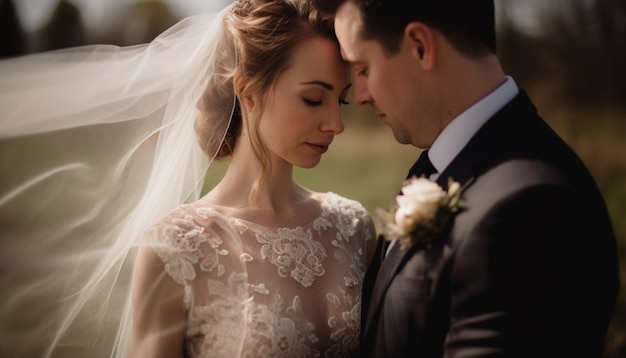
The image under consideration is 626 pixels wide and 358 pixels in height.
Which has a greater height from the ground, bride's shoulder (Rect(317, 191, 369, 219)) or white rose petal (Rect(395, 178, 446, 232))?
white rose petal (Rect(395, 178, 446, 232))

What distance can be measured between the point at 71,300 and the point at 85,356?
11.7 inches

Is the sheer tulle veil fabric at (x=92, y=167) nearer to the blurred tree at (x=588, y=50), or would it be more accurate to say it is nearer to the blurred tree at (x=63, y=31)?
the blurred tree at (x=588, y=50)

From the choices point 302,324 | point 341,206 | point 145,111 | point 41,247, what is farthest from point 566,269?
point 41,247

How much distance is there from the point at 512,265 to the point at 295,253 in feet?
4.27

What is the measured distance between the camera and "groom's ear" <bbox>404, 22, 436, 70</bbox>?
2.21 m

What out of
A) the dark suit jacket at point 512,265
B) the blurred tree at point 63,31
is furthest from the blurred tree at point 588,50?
the blurred tree at point 63,31

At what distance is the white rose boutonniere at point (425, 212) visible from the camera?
6.79 feet

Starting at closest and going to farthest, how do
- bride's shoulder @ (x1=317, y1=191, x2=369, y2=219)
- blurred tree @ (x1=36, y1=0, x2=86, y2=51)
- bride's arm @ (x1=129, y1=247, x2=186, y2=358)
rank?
bride's arm @ (x1=129, y1=247, x2=186, y2=358), bride's shoulder @ (x1=317, y1=191, x2=369, y2=219), blurred tree @ (x1=36, y1=0, x2=86, y2=51)

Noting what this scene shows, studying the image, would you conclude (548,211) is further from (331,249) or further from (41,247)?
(41,247)

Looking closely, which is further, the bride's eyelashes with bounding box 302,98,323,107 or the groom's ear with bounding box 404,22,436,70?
the bride's eyelashes with bounding box 302,98,323,107

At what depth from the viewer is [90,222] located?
2996 millimetres

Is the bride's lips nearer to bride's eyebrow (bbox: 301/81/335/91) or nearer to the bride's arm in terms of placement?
bride's eyebrow (bbox: 301/81/335/91)

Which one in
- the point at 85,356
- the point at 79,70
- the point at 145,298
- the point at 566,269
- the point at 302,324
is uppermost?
the point at 79,70

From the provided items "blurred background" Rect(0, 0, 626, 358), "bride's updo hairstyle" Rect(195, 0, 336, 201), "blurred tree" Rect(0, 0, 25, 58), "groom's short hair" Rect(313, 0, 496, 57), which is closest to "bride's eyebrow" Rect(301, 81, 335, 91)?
"bride's updo hairstyle" Rect(195, 0, 336, 201)
